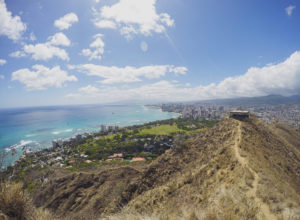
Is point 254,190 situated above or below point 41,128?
above

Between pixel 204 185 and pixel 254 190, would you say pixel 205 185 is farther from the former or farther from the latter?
pixel 254 190

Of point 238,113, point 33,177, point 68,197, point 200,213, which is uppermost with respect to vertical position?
point 238,113

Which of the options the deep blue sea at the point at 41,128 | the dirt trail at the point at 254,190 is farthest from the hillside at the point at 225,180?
the deep blue sea at the point at 41,128

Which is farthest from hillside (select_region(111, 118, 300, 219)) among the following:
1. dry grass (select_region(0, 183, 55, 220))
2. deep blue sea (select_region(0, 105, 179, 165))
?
deep blue sea (select_region(0, 105, 179, 165))

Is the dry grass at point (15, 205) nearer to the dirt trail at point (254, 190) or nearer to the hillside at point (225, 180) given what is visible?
the hillside at point (225, 180)

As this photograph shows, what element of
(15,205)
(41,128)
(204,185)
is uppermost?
(15,205)

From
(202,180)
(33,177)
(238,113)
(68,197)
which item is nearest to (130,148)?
(33,177)

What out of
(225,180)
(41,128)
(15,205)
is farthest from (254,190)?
(41,128)

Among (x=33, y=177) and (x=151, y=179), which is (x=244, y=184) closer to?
(x=151, y=179)
